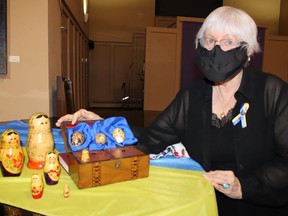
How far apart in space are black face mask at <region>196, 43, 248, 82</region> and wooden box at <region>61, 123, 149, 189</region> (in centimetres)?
66

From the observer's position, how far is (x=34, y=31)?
4.12 m

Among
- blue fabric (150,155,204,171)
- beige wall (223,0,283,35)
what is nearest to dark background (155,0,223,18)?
beige wall (223,0,283,35)

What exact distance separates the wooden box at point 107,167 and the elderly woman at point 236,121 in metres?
0.32

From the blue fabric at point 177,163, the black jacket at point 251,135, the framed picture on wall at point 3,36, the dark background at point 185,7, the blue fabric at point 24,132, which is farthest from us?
the dark background at point 185,7

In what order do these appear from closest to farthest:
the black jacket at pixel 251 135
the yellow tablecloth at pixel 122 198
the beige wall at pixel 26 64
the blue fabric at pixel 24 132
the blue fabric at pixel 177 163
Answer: the yellow tablecloth at pixel 122 198 → the blue fabric at pixel 177 163 → the black jacket at pixel 251 135 → the blue fabric at pixel 24 132 → the beige wall at pixel 26 64

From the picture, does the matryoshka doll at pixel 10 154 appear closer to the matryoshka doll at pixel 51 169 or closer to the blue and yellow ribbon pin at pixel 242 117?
the matryoshka doll at pixel 51 169

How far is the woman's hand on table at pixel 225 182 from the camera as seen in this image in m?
1.07

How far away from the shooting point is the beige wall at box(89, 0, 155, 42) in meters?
10.8

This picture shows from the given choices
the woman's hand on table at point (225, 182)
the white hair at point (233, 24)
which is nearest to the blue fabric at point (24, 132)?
the woman's hand on table at point (225, 182)

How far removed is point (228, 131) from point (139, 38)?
1017cm

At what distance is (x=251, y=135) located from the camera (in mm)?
1389

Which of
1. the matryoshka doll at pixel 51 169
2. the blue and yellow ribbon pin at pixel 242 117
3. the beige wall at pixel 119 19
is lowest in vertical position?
the matryoshka doll at pixel 51 169

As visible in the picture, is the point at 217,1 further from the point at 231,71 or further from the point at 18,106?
the point at 231,71

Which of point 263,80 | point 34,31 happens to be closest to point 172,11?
point 34,31
